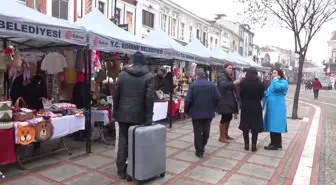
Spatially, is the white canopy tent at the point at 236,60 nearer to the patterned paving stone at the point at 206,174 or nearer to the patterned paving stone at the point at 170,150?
the patterned paving stone at the point at 170,150

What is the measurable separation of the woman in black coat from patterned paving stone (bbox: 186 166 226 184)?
1.57m

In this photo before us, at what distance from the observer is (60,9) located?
1634 cm

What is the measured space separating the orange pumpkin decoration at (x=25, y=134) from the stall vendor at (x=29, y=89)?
124 centimetres

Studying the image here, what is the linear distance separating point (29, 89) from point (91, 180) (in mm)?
2450

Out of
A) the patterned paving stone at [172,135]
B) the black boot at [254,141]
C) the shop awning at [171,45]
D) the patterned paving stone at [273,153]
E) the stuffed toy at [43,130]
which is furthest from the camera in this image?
the shop awning at [171,45]

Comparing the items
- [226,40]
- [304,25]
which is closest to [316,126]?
[304,25]

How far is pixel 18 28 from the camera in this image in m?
4.18

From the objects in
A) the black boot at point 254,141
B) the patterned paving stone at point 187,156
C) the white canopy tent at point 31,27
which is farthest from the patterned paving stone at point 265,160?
the white canopy tent at point 31,27

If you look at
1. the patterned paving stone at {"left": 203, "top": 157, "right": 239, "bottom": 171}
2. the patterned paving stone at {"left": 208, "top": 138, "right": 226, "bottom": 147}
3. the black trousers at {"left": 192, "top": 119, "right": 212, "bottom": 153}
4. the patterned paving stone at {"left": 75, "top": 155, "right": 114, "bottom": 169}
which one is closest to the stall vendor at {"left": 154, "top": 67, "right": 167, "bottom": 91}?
the patterned paving stone at {"left": 208, "top": 138, "right": 226, "bottom": 147}

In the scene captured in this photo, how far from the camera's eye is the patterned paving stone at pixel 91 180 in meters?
4.38

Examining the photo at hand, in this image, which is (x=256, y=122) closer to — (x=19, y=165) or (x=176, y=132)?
(x=176, y=132)

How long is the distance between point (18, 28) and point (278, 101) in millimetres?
5048

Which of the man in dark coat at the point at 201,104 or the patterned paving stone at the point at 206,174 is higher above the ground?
the man in dark coat at the point at 201,104

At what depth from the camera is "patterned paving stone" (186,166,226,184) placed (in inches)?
185
